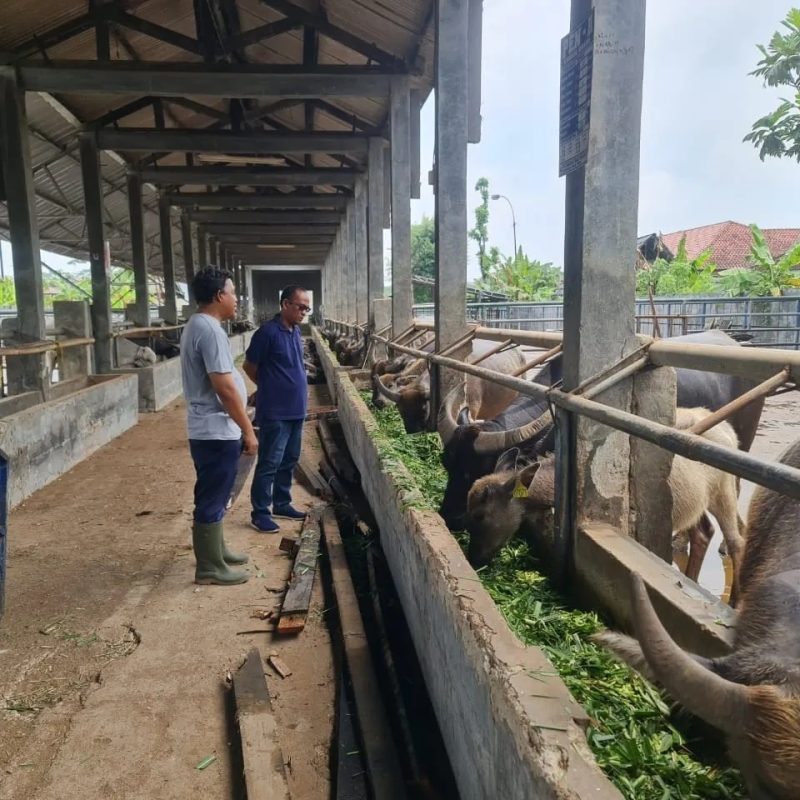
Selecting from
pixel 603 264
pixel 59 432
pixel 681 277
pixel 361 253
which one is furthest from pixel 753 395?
pixel 681 277

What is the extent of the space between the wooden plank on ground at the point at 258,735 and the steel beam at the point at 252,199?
62.9ft

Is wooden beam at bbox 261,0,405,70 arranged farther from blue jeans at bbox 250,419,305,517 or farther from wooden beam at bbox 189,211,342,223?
wooden beam at bbox 189,211,342,223

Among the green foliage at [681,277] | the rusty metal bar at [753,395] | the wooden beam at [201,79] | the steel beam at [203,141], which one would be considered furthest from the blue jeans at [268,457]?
the green foliage at [681,277]

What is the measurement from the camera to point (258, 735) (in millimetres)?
2955

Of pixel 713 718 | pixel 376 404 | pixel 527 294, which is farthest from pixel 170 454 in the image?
pixel 527 294

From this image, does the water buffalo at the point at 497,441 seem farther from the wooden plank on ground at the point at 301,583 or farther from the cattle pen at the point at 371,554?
the wooden plank on ground at the point at 301,583

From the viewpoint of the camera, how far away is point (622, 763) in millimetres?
2074

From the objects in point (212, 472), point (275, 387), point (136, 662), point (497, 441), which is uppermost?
point (275, 387)

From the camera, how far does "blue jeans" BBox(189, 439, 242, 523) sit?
4543 mm

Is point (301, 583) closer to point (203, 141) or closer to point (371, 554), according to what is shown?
point (371, 554)

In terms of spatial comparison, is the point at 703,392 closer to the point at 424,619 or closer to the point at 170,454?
the point at 424,619

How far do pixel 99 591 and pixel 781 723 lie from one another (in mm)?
4152

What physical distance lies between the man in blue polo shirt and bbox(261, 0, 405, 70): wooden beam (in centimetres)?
671

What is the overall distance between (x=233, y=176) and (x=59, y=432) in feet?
36.9
